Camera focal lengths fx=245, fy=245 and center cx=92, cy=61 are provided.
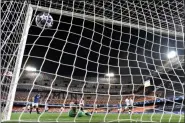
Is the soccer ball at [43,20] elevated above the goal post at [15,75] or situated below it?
above

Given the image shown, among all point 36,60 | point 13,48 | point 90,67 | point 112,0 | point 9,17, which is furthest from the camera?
point 36,60

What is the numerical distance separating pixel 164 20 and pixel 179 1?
0.68 meters

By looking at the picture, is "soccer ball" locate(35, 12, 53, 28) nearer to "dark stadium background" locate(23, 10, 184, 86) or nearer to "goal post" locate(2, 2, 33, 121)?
"dark stadium background" locate(23, 10, 184, 86)

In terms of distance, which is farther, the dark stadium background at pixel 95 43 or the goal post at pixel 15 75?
the dark stadium background at pixel 95 43

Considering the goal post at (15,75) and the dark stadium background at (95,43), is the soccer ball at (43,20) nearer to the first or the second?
the dark stadium background at (95,43)

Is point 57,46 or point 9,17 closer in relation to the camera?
point 9,17

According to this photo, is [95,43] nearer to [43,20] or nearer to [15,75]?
[43,20]

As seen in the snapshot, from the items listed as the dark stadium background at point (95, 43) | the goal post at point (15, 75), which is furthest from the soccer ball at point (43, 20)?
the goal post at point (15, 75)

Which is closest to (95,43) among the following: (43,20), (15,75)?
(43,20)

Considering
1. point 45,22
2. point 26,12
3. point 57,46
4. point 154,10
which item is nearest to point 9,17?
point 26,12

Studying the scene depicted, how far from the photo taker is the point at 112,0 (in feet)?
18.4

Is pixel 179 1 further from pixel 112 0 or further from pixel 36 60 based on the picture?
pixel 36 60

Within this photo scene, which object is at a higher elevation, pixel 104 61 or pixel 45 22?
pixel 45 22

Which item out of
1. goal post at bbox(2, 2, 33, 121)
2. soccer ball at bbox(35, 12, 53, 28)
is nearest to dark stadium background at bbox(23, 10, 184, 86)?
soccer ball at bbox(35, 12, 53, 28)
